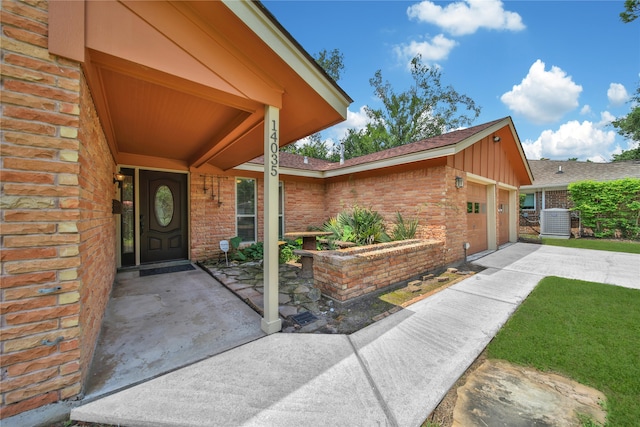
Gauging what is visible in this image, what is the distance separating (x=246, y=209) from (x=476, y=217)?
720 cm

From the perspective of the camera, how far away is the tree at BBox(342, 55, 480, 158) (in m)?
21.0

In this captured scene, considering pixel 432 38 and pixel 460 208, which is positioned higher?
pixel 432 38

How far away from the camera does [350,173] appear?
7.59 m

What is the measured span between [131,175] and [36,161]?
485cm

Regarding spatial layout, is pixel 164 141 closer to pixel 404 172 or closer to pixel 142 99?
pixel 142 99

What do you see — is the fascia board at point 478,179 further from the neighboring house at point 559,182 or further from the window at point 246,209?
the neighboring house at point 559,182

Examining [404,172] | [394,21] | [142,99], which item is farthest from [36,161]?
[394,21]

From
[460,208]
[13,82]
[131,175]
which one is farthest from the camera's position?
[460,208]

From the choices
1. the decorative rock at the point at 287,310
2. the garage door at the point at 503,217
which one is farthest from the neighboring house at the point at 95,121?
the garage door at the point at 503,217

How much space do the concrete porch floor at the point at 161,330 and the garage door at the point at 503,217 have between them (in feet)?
31.9

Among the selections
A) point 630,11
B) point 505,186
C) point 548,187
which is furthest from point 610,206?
point 630,11

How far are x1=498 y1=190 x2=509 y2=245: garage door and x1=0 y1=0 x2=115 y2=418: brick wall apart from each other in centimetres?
1107

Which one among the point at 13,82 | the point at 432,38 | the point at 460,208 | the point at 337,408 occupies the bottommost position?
the point at 337,408

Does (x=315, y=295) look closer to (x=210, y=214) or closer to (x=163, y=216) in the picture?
(x=210, y=214)
